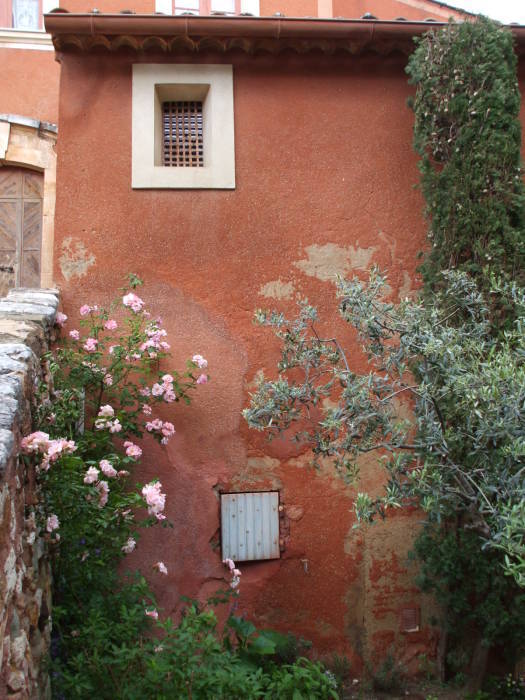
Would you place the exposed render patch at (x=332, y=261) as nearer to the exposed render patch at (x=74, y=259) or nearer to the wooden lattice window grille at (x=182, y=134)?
the wooden lattice window grille at (x=182, y=134)

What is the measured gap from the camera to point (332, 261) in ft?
17.1

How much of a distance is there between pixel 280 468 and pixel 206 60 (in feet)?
10.4

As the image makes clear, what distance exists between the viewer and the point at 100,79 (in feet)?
17.2

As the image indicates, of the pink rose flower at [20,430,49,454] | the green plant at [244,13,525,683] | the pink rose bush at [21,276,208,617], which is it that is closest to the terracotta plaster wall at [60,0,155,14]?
the green plant at [244,13,525,683]

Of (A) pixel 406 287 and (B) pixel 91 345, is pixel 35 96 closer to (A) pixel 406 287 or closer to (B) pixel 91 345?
(B) pixel 91 345

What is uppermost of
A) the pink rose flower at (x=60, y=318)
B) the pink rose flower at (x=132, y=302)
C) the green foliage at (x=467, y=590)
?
the pink rose flower at (x=132, y=302)

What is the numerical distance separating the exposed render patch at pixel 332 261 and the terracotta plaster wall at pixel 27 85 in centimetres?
398

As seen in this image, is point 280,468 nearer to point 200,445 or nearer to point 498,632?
point 200,445

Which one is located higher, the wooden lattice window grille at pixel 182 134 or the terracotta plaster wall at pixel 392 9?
the terracotta plaster wall at pixel 392 9

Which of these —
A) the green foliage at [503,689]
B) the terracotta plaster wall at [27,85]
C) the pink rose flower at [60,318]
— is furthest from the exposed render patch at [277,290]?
the terracotta plaster wall at [27,85]

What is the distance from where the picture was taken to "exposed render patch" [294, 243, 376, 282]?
5.19m

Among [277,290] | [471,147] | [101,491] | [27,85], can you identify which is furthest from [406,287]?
[27,85]

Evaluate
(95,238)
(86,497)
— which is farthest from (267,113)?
(86,497)

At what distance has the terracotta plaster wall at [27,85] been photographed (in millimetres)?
7527
